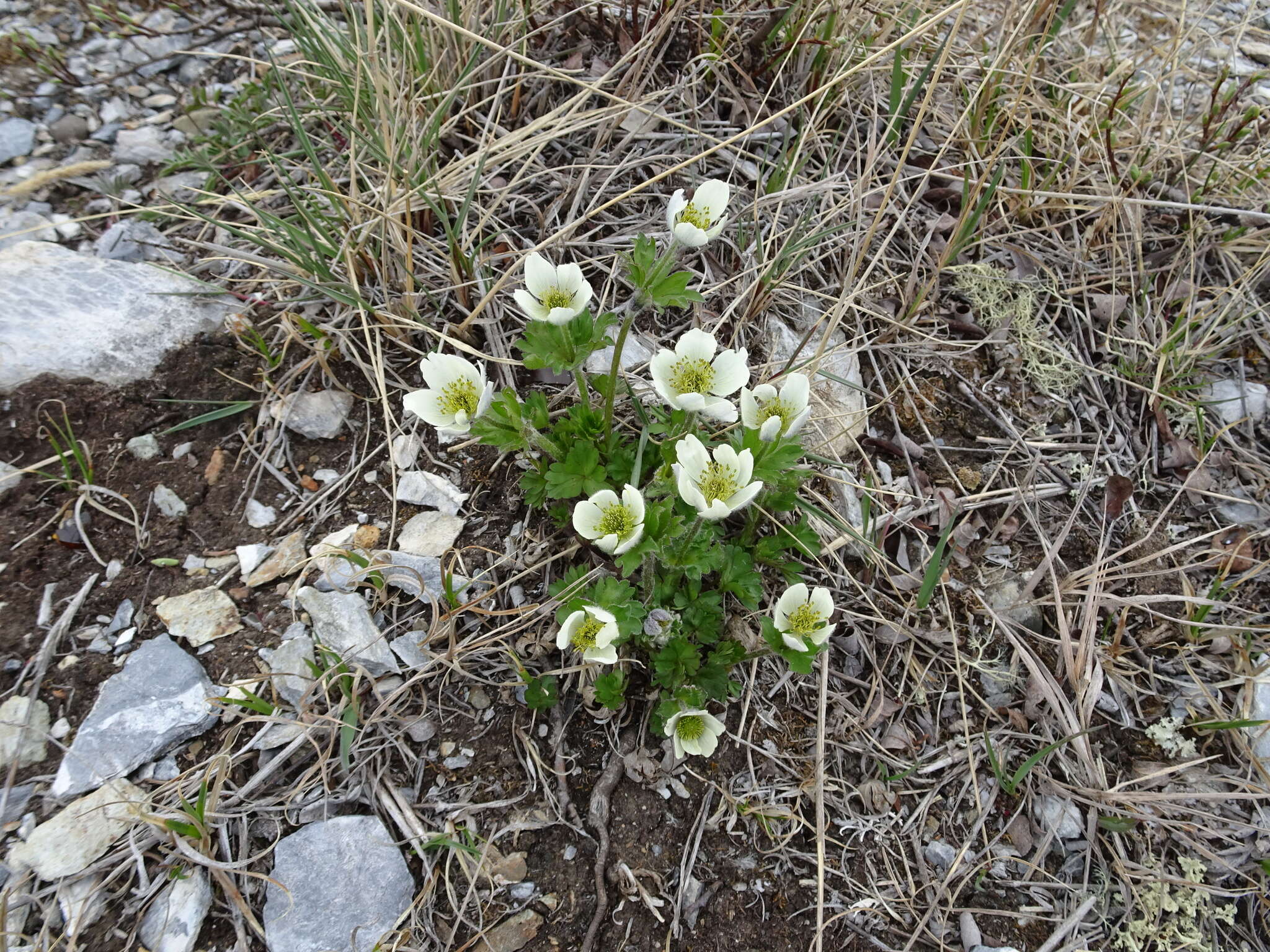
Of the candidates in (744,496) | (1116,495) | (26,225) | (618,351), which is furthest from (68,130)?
(1116,495)

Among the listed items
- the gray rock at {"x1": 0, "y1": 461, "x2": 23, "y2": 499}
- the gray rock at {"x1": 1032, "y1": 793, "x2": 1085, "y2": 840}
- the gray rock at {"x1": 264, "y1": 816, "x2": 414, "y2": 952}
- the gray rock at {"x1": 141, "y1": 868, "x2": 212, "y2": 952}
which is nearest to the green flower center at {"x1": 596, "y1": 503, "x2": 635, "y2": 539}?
the gray rock at {"x1": 264, "y1": 816, "x2": 414, "y2": 952}

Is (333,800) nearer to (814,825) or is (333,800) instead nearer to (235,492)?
(235,492)

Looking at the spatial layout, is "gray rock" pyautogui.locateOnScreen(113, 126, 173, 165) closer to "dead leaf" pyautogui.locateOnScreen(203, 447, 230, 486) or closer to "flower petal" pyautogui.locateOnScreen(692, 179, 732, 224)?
"dead leaf" pyautogui.locateOnScreen(203, 447, 230, 486)

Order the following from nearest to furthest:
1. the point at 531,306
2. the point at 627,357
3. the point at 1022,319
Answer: the point at 531,306 → the point at 627,357 → the point at 1022,319

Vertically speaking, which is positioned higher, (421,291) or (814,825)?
(421,291)

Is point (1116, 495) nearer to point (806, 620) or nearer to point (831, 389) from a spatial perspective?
point (831, 389)

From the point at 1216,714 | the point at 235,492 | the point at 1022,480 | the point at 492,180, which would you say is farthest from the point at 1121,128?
the point at 235,492

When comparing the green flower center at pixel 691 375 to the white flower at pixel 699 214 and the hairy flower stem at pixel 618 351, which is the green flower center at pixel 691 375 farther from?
the white flower at pixel 699 214
